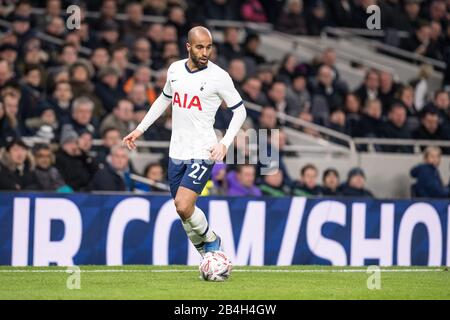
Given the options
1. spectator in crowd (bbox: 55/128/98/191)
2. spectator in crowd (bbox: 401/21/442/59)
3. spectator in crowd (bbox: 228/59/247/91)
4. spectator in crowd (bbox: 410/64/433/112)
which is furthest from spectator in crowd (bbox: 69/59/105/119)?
spectator in crowd (bbox: 401/21/442/59)

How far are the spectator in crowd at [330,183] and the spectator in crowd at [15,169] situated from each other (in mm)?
4416

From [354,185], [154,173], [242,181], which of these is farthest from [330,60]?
[154,173]

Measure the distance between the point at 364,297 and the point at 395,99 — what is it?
1066 cm

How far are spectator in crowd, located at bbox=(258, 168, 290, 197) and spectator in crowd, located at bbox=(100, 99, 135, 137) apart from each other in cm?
213

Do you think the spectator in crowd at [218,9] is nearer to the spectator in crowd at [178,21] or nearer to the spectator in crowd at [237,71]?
the spectator in crowd at [178,21]

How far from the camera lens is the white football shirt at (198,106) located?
1103cm

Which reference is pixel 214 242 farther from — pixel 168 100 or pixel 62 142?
pixel 62 142

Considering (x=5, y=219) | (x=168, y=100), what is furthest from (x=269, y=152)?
(x=168, y=100)

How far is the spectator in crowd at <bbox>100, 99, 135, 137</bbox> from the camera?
1650 centimetres

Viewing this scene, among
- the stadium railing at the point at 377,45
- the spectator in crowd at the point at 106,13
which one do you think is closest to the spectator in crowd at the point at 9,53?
the spectator in crowd at the point at 106,13

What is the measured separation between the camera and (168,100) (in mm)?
11516

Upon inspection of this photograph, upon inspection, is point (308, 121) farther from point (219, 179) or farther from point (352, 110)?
point (219, 179)

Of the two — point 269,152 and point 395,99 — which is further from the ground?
point 395,99
